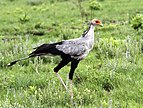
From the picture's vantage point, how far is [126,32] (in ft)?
41.9

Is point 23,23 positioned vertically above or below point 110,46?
below

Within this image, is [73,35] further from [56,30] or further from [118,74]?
[118,74]

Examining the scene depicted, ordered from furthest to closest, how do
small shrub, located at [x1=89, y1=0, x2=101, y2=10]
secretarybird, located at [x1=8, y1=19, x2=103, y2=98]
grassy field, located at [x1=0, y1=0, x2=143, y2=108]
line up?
small shrub, located at [x1=89, y1=0, x2=101, y2=10] → secretarybird, located at [x1=8, y1=19, x2=103, y2=98] → grassy field, located at [x1=0, y1=0, x2=143, y2=108]

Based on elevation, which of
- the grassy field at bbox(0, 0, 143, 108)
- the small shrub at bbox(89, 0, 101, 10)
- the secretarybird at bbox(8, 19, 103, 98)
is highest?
the secretarybird at bbox(8, 19, 103, 98)

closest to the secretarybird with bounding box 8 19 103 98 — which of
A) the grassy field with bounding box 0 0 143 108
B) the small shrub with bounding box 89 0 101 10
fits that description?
the grassy field with bounding box 0 0 143 108

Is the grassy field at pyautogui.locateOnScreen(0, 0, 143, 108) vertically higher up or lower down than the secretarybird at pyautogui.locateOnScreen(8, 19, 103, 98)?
lower down

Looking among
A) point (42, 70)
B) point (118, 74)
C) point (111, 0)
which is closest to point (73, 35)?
point (42, 70)

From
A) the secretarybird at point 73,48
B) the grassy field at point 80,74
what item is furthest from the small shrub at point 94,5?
the secretarybird at point 73,48

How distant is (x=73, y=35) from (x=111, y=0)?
9.22 meters

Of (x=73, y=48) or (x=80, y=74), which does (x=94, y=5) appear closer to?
(x=80, y=74)

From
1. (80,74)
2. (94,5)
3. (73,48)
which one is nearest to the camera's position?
(73,48)

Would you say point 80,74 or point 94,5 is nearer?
point 80,74

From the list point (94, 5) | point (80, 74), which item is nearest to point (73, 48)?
point (80, 74)

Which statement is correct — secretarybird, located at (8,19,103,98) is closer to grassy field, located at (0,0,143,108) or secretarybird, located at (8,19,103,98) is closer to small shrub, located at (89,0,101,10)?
grassy field, located at (0,0,143,108)
